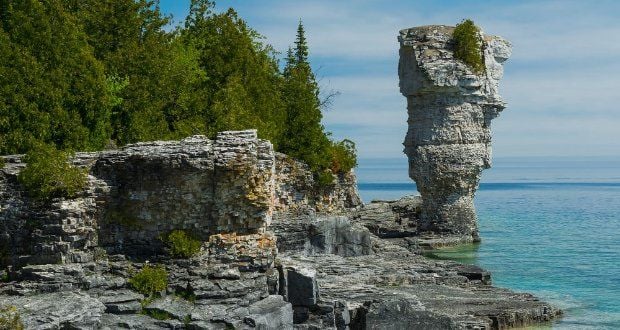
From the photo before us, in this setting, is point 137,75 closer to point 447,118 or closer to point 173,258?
point 173,258

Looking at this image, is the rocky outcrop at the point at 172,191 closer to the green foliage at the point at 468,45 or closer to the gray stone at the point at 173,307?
the gray stone at the point at 173,307

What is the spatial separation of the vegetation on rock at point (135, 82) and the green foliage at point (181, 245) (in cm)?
529

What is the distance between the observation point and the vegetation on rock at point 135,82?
2872 centimetres

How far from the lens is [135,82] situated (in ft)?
123

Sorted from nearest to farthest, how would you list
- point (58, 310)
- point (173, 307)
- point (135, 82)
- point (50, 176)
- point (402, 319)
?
point (58, 310)
point (173, 307)
point (50, 176)
point (402, 319)
point (135, 82)

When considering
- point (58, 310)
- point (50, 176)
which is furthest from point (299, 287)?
point (50, 176)

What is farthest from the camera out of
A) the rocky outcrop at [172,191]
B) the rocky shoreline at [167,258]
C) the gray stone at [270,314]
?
the rocky outcrop at [172,191]

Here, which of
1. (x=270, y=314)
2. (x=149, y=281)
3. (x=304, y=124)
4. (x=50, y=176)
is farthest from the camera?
(x=304, y=124)

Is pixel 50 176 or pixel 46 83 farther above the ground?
pixel 46 83

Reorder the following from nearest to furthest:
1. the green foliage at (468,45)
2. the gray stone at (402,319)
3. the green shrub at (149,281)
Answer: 1. the green shrub at (149,281)
2. the gray stone at (402,319)
3. the green foliage at (468,45)

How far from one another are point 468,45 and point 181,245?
121 ft

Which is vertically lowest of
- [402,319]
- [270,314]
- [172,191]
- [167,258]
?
[402,319]

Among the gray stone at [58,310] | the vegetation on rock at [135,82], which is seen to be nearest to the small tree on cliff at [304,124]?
the vegetation on rock at [135,82]

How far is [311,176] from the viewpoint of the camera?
48.6 metres
